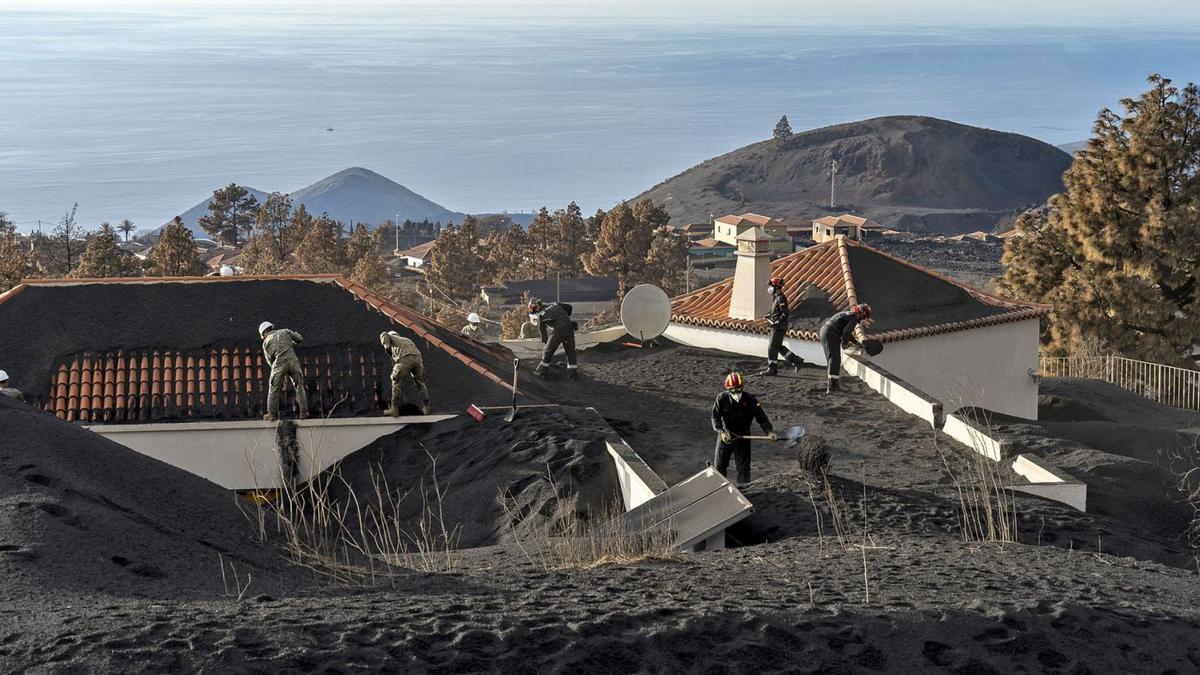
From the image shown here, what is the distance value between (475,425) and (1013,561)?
10.1 m

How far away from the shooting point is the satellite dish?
28.8m

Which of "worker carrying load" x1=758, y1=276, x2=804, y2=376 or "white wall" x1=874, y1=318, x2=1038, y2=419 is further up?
"worker carrying load" x1=758, y1=276, x2=804, y2=376

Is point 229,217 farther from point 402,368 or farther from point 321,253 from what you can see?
point 402,368

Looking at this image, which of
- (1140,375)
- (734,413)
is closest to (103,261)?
(1140,375)

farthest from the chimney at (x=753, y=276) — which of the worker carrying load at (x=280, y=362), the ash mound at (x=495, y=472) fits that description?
the worker carrying load at (x=280, y=362)

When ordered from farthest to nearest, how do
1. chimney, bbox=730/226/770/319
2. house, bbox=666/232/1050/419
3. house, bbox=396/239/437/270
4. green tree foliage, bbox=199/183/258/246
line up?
green tree foliage, bbox=199/183/258/246 < house, bbox=396/239/437/270 < chimney, bbox=730/226/770/319 < house, bbox=666/232/1050/419

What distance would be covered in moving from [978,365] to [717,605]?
65.2 feet

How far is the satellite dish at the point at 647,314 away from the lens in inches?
1135

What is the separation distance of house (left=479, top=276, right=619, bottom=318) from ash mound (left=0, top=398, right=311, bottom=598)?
71.4 metres

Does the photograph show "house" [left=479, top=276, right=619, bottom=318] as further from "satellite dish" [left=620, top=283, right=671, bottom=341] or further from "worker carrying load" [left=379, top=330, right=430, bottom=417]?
"worker carrying load" [left=379, top=330, right=430, bottom=417]

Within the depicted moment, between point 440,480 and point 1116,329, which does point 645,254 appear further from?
point 440,480

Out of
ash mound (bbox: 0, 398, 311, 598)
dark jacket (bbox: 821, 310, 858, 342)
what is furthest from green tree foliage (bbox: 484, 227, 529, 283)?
ash mound (bbox: 0, 398, 311, 598)

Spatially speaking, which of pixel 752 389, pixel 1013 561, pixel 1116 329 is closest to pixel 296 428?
pixel 752 389

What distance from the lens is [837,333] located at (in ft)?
75.5
